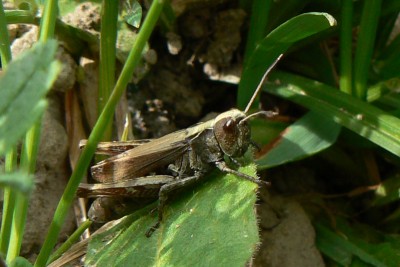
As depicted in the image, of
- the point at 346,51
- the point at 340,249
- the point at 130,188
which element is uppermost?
the point at 346,51

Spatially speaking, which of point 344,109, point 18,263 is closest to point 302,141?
point 344,109

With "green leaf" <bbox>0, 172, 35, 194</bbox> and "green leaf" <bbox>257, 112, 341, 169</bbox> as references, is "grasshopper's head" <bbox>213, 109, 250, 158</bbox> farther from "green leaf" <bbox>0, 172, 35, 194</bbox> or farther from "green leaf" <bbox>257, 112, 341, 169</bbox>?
"green leaf" <bbox>0, 172, 35, 194</bbox>

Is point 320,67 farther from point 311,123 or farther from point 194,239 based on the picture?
point 194,239

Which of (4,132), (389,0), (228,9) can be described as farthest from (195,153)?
(4,132)

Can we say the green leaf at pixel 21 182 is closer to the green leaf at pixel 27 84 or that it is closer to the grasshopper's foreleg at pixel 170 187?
the green leaf at pixel 27 84

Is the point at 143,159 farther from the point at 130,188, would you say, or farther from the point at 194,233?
the point at 194,233

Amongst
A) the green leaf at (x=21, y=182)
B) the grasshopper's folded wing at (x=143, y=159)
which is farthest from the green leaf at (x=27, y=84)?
the grasshopper's folded wing at (x=143, y=159)
